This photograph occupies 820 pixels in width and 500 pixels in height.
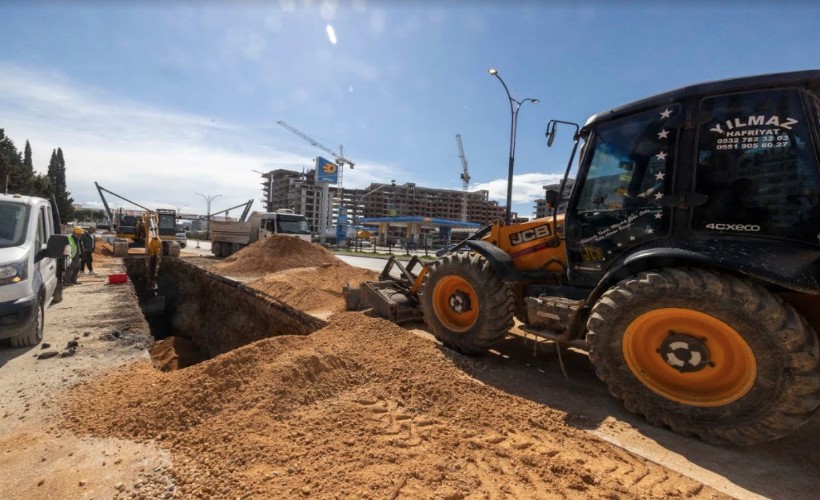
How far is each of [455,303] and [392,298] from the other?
180 cm

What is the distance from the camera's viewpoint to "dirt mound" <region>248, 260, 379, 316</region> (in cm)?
873

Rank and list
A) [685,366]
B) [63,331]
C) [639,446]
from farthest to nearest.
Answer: [63,331] → [685,366] → [639,446]

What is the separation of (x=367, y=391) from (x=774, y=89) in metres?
4.29

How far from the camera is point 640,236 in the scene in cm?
380

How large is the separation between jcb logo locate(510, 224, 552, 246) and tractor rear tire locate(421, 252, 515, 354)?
593 millimetres

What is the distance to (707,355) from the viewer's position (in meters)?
3.12

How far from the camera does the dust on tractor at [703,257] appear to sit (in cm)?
285

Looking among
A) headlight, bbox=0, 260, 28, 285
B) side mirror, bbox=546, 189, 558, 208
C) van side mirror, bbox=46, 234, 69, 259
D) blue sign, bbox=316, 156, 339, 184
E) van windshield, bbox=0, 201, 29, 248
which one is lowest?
headlight, bbox=0, 260, 28, 285

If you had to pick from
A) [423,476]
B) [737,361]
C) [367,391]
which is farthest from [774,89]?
[367,391]

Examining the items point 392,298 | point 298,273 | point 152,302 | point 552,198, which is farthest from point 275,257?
point 552,198

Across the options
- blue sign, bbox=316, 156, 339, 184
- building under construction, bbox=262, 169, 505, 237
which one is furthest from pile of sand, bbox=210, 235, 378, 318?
building under construction, bbox=262, 169, 505, 237

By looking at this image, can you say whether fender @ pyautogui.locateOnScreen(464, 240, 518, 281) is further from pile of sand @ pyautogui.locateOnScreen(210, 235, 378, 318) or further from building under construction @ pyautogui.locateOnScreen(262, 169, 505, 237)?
building under construction @ pyautogui.locateOnScreen(262, 169, 505, 237)

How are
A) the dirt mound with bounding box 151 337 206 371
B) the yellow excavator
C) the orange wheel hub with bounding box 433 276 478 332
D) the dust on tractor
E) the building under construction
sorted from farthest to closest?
the building under construction
the yellow excavator
the dirt mound with bounding box 151 337 206 371
the orange wheel hub with bounding box 433 276 478 332
the dust on tractor

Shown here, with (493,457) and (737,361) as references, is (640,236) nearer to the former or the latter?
(737,361)
